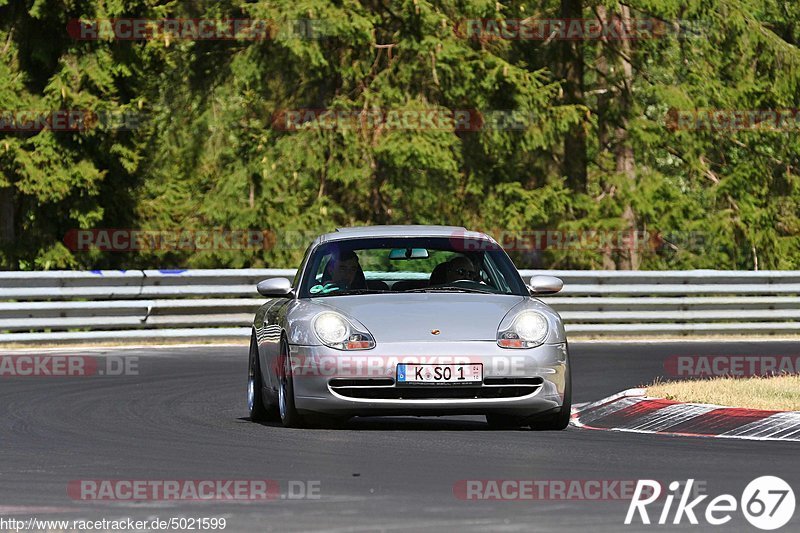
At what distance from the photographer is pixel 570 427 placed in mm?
12070

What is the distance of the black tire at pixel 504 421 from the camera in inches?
465

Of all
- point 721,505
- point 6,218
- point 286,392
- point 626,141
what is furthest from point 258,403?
point 626,141

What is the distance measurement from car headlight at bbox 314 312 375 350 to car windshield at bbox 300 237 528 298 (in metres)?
0.66

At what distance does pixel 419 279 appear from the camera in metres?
12.5

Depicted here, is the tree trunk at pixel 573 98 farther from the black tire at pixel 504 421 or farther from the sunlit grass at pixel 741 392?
the black tire at pixel 504 421

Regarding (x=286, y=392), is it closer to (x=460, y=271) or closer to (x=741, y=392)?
(x=460, y=271)

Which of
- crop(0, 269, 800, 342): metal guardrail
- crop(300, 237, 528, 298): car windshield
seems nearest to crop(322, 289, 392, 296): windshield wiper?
crop(300, 237, 528, 298): car windshield

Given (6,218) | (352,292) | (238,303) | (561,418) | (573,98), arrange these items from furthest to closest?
(573,98) < (6,218) < (238,303) < (352,292) < (561,418)

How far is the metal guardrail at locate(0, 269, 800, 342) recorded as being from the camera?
894 inches

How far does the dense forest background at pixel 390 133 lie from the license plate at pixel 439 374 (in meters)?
18.8

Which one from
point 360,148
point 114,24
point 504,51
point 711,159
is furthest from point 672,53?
point 114,24

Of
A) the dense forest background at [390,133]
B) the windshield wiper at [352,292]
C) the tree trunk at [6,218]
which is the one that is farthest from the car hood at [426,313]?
the tree trunk at [6,218]

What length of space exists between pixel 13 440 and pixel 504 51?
75.4ft

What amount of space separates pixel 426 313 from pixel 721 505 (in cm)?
370
